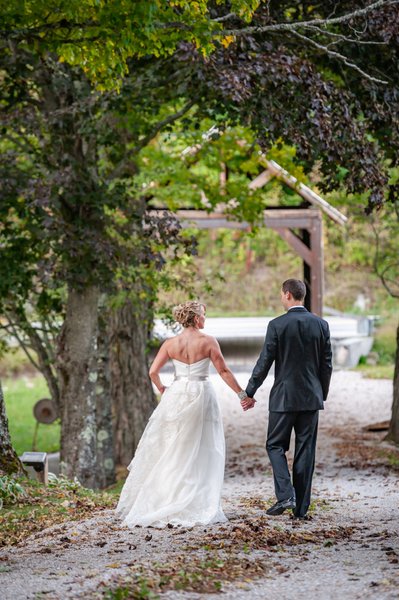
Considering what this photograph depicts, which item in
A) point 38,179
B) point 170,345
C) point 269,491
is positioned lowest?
point 269,491

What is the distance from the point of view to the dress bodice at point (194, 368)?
8969 millimetres

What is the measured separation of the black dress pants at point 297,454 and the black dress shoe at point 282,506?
0.09ft

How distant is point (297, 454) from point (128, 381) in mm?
9254

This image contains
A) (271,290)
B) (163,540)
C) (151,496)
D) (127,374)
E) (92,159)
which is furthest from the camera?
(271,290)

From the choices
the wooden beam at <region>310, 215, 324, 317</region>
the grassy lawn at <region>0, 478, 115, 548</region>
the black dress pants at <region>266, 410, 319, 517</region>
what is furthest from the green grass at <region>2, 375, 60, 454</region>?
the black dress pants at <region>266, 410, 319, 517</region>

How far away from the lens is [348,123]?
38.3ft

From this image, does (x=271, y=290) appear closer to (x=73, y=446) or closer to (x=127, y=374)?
(x=127, y=374)

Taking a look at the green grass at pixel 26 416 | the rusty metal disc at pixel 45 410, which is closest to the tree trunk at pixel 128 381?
the rusty metal disc at pixel 45 410

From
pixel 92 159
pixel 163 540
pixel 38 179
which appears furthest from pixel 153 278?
pixel 163 540

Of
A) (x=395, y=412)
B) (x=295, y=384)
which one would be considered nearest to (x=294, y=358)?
(x=295, y=384)

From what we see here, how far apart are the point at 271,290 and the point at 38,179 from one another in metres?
29.5

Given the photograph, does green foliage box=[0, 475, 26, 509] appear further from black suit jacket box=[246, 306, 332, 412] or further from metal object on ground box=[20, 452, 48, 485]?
black suit jacket box=[246, 306, 332, 412]

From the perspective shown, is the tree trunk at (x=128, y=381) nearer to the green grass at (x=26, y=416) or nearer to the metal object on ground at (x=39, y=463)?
the green grass at (x=26, y=416)

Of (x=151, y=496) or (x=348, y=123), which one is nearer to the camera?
(x=151, y=496)
